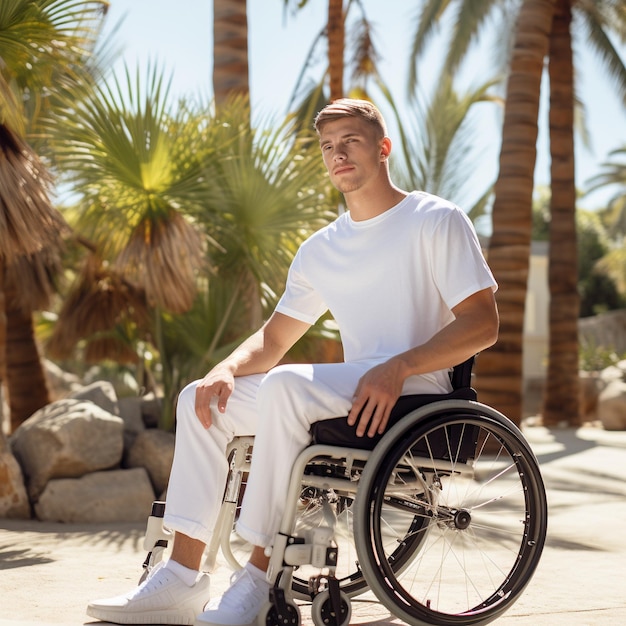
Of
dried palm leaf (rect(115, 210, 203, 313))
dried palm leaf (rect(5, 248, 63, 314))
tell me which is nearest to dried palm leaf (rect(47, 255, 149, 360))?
dried palm leaf (rect(5, 248, 63, 314))

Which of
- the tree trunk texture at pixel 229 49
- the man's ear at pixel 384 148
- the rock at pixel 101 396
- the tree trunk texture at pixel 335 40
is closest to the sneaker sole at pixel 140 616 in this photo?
the man's ear at pixel 384 148

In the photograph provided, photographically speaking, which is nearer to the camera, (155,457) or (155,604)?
(155,604)

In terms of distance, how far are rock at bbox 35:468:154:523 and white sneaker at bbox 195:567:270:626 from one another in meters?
3.04

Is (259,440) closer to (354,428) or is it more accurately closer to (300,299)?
(354,428)

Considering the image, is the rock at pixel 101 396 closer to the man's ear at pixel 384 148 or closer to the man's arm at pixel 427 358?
the man's ear at pixel 384 148

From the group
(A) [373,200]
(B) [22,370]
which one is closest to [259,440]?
(A) [373,200]

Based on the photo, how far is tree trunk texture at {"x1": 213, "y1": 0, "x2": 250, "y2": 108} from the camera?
798 cm

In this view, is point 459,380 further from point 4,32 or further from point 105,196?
point 105,196

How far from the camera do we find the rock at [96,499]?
212 inches

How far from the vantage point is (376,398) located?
2.51 metres

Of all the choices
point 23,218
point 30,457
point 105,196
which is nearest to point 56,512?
point 30,457

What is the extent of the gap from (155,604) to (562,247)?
1142 cm

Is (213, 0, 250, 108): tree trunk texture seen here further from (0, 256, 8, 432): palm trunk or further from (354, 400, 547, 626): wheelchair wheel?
(354, 400, 547, 626): wheelchair wheel

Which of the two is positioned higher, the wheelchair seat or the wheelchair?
the wheelchair seat
